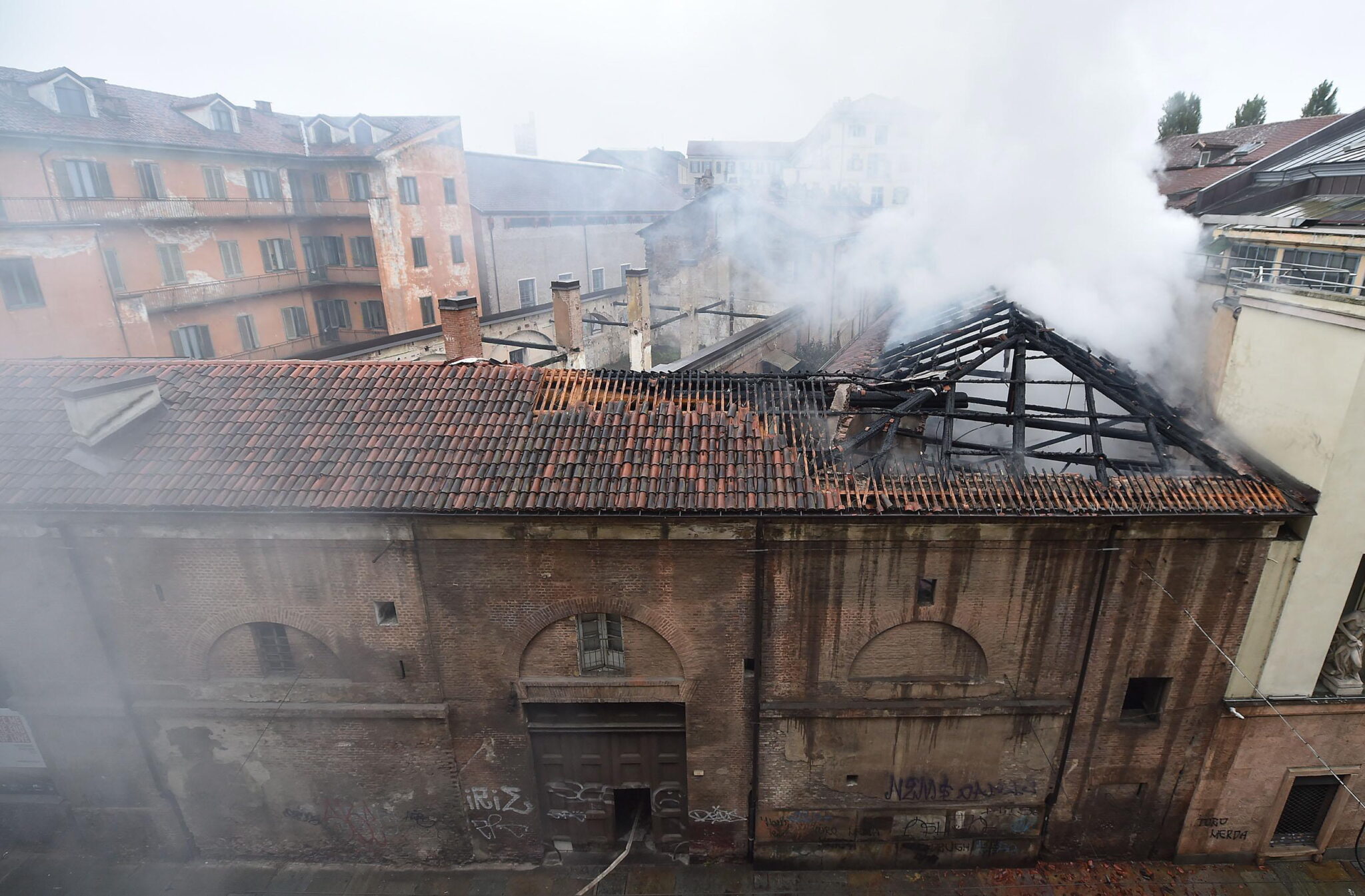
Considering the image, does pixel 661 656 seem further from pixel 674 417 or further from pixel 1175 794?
pixel 1175 794

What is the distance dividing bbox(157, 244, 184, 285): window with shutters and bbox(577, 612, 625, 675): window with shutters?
923 inches

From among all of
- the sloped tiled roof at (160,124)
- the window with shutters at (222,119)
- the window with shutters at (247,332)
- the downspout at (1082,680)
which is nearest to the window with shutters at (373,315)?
the window with shutters at (247,332)

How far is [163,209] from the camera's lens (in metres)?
23.8

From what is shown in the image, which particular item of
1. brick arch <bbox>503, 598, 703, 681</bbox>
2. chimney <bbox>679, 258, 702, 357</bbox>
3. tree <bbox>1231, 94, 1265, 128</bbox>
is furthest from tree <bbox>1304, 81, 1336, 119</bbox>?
brick arch <bbox>503, 598, 703, 681</bbox>

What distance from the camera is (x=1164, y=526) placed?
9.35 m

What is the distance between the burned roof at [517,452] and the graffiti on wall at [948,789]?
15.3 feet

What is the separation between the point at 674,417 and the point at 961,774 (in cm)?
714

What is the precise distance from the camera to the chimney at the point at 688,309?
1118 inches

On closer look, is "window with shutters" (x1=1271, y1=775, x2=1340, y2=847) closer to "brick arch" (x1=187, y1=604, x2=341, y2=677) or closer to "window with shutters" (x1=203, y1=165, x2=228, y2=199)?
"brick arch" (x1=187, y1=604, x2=341, y2=677)

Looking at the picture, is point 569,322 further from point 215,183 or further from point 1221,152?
point 1221,152

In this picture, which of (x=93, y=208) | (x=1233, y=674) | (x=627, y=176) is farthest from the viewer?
(x=627, y=176)

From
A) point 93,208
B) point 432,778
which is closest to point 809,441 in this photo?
point 432,778

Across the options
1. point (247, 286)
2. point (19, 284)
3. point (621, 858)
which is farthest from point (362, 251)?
point (621, 858)

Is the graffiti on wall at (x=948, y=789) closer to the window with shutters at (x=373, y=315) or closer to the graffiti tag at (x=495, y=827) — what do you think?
the graffiti tag at (x=495, y=827)
